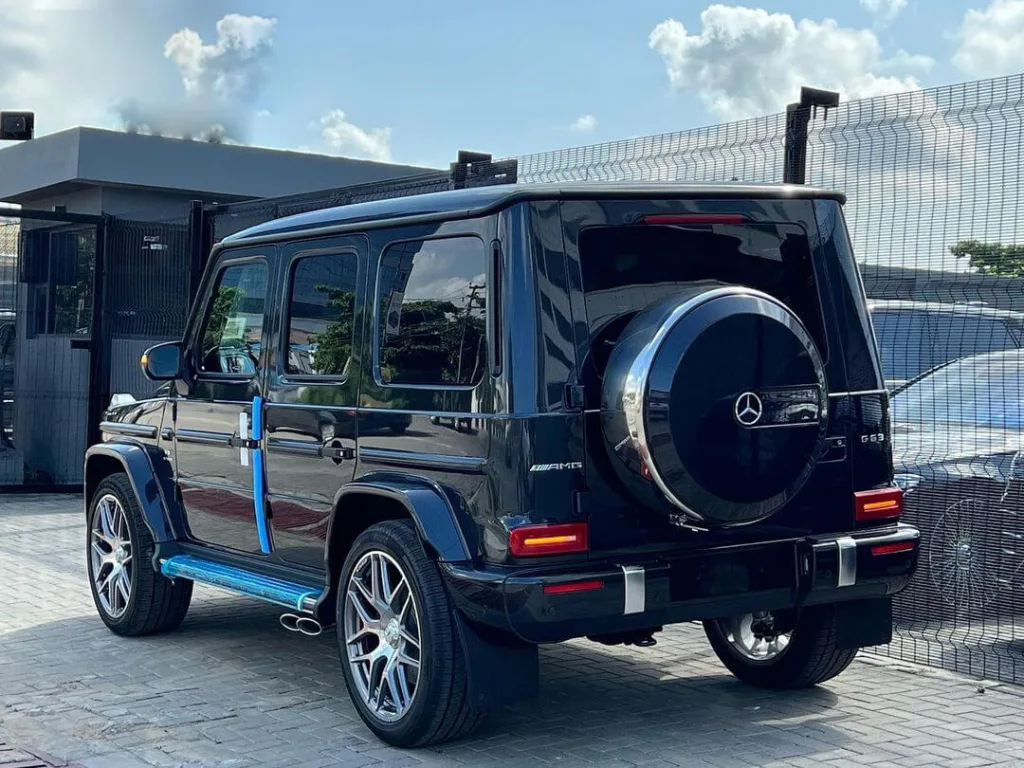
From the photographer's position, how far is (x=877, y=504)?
549 cm

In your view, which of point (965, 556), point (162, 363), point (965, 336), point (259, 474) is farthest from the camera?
point (162, 363)

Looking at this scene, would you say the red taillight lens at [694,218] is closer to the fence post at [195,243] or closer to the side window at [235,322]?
the side window at [235,322]

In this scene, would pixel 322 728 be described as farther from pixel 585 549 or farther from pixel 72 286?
pixel 72 286

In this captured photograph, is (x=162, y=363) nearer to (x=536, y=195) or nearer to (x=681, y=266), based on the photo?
(x=536, y=195)

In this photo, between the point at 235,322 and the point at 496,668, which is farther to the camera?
the point at 235,322

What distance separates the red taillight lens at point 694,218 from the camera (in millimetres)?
5184

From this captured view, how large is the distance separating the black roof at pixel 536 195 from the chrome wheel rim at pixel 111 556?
2499 mm

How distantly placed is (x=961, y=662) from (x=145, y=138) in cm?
1220

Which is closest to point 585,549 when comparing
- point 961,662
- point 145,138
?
point 961,662

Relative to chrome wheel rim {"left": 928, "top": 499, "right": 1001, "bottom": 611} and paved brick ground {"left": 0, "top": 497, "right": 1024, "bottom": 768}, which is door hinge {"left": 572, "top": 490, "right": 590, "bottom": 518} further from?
chrome wheel rim {"left": 928, "top": 499, "right": 1001, "bottom": 611}

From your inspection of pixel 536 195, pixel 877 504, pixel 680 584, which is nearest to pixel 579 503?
pixel 680 584

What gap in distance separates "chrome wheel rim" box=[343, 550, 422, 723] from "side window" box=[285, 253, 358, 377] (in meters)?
0.89

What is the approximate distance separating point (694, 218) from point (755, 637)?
2.02 metres

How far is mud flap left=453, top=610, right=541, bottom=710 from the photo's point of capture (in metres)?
4.96
